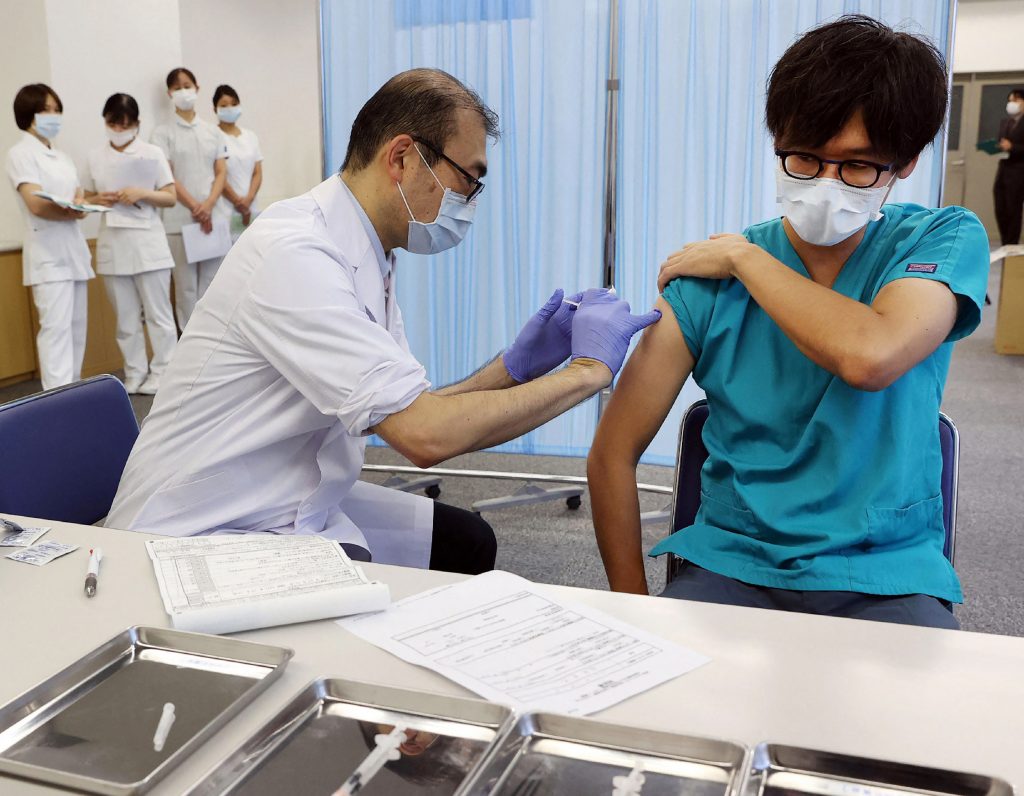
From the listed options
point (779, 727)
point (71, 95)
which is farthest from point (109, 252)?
point (779, 727)

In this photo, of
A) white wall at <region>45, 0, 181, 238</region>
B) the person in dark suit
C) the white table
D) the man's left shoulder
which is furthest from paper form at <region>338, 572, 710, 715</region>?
the person in dark suit

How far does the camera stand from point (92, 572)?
108cm

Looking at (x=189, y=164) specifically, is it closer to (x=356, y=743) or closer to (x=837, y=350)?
(x=837, y=350)

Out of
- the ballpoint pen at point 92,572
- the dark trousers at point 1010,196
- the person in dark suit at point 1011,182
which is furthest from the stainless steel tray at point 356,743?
the dark trousers at point 1010,196

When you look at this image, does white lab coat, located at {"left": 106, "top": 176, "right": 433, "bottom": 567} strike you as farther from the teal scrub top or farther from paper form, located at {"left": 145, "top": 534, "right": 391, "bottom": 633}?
the teal scrub top

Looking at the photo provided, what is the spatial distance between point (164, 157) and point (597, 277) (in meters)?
2.92

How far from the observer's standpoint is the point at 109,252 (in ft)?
15.9

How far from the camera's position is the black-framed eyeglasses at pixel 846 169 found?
1.32 metres

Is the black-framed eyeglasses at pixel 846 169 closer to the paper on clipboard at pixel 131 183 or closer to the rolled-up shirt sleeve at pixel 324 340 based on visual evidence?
the rolled-up shirt sleeve at pixel 324 340

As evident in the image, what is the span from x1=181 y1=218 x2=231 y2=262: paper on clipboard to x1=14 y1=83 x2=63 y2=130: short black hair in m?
0.95

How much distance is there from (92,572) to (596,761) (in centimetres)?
64

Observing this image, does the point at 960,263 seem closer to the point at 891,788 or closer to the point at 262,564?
the point at 891,788

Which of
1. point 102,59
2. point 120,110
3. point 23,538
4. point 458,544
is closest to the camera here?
point 23,538

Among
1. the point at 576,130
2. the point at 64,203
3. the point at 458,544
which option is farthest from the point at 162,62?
the point at 458,544
